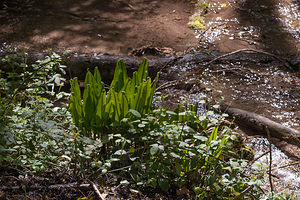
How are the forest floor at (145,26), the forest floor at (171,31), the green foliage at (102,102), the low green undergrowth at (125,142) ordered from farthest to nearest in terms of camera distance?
the forest floor at (145,26), the forest floor at (171,31), the green foliage at (102,102), the low green undergrowth at (125,142)

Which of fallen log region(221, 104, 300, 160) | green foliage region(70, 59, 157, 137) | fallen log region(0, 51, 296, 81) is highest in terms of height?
green foliage region(70, 59, 157, 137)

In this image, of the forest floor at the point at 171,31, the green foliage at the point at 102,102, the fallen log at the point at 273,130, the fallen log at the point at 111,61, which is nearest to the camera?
the green foliage at the point at 102,102

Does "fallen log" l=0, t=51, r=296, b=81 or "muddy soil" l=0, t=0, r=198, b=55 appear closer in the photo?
"fallen log" l=0, t=51, r=296, b=81

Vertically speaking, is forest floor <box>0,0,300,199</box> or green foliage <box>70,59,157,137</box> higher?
green foliage <box>70,59,157,137</box>

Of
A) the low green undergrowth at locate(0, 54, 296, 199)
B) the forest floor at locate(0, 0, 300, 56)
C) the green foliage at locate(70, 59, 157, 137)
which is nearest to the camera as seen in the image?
the low green undergrowth at locate(0, 54, 296, 199)

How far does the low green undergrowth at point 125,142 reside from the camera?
1.94m

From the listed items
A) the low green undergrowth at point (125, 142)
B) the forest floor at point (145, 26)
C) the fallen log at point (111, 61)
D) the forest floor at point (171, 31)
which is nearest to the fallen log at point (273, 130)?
the forest floor at point (171, 31)

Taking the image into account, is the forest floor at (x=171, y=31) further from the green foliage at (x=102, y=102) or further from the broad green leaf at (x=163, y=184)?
the broad green leaf at (x=163, y=184)

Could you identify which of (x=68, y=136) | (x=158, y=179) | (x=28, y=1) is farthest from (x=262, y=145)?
(x=28, y=1)

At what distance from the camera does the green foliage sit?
2178mm

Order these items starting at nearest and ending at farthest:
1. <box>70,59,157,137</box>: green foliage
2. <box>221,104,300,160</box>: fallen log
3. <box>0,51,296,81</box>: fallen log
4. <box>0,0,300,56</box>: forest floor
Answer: <box>70,59,157,137</box>: green foliage, <box>221,104,300,160</box>: fallen log, <box>0,51,296,81</box>: fallen log, <box>0,0,300,56</box>: forest floor

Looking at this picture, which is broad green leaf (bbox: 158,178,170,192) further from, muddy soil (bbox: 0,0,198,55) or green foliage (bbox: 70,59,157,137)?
muddy soil (bbox: 0,0,198,55)

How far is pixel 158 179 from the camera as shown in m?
2.01

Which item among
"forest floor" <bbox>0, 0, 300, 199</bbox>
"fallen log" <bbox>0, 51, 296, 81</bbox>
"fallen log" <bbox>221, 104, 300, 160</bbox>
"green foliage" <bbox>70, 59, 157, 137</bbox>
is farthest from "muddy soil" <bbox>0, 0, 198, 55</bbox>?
"green foliage" <bbox>70, 59, 157, 137</bbox>
